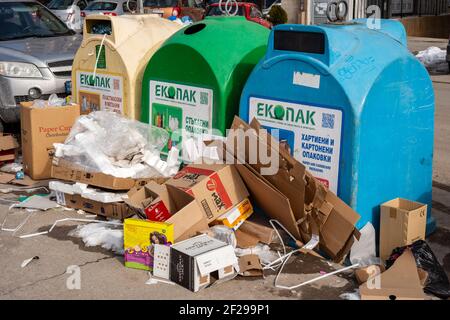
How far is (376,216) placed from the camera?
4.18 metres

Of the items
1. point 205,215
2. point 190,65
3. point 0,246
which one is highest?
point 190,65

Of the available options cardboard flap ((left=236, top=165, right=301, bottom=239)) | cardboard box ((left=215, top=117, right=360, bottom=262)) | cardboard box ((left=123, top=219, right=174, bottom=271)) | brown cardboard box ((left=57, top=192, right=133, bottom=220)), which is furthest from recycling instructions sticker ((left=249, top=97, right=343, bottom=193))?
brown cardboard box ((left=57, top=192, right=133, bottom=220))

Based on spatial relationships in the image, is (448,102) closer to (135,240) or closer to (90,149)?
(90,149)

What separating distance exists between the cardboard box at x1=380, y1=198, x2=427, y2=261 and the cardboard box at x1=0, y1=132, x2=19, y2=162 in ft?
13.0

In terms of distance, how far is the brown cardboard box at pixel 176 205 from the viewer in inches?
160

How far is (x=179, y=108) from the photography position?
5.16 metres

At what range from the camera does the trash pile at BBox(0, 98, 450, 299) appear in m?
3.72

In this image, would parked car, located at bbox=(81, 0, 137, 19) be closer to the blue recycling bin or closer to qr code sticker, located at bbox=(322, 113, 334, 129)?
the blue recycling bin

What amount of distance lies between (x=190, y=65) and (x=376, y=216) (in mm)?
1872

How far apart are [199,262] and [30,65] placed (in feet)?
14.2

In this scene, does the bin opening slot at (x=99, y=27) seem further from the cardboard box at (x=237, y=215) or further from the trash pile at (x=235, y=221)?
the cardboard box at (x=237, y=215)

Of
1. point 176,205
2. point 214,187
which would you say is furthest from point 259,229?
point 176,205
